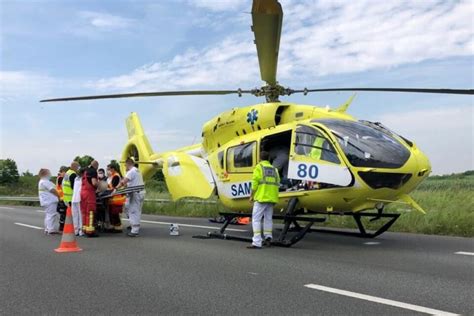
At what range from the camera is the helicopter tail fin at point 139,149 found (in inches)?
612

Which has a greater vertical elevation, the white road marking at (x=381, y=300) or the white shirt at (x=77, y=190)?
the white shirt at (x=77, y=190)

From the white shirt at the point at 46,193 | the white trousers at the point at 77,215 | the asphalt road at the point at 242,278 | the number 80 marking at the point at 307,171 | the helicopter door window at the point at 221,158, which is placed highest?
the helicopter door window at the point at 221,158

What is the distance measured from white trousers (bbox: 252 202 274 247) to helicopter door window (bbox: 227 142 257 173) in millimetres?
1267

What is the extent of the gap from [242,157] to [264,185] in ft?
5.32

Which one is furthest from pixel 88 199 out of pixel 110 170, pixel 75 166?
pixel 75 166

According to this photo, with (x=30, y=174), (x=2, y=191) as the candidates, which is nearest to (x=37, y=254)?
(x=2, y=191)

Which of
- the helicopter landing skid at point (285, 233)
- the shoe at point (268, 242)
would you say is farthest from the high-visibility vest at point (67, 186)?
the shoe at point (268, 242)

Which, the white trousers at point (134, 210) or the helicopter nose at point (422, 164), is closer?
the helicopter nose at point (422, 164)

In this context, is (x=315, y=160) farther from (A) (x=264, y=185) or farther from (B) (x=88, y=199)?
(B) (x=88, y=199)

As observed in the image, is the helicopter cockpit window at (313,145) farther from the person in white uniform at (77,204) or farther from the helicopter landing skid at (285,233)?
the person in white uniform at (77,204)

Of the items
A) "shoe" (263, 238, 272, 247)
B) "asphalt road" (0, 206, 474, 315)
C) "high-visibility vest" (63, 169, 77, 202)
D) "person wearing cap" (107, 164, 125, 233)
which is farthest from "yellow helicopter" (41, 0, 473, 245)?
"high-visibility vest" (63, 169, 77, 202)

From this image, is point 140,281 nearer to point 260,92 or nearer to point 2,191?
point 260,92

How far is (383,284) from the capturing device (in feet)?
18.6

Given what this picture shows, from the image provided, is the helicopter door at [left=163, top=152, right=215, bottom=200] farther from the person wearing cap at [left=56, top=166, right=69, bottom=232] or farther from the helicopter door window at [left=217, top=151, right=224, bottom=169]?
the person wearing cap at [left=56, top=166, right=69, bottom=232]
